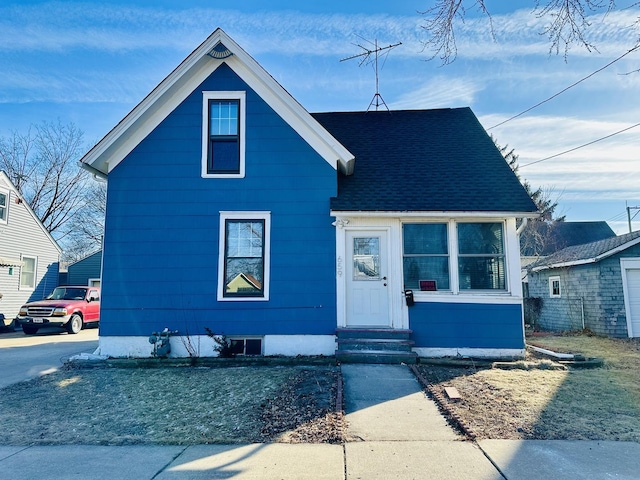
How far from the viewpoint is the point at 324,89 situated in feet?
33.0

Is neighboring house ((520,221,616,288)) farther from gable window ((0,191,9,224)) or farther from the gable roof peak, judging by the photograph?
gable window ((0,191,9,224))

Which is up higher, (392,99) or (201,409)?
(392,99)

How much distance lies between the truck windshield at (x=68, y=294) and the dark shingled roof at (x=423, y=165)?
39.2 feet

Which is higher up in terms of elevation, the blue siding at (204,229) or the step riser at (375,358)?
the blue siding at (204,229)

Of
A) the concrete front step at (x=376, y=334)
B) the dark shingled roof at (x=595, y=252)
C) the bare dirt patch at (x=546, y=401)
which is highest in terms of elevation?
the dark shingled roof at (x=595, y=252)

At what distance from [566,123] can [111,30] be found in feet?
42.2

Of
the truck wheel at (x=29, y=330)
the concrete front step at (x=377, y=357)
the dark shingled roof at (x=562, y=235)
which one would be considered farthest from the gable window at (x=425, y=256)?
the dark shingled roof at (x=562, y=235)

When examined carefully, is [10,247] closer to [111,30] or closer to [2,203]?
[2,203]

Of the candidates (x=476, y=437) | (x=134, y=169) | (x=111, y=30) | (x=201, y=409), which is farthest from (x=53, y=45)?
(x=476, y=437)

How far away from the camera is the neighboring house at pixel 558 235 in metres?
28.4

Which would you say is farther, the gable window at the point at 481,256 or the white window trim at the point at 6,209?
the white window trim at the point at 6,209

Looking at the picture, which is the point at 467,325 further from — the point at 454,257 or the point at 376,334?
the point at 376,334

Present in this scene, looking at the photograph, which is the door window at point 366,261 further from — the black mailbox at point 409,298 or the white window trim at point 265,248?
the white window trim at point 265,248


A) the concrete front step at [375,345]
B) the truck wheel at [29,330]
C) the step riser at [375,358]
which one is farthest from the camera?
the truck wheel at [29,330]
